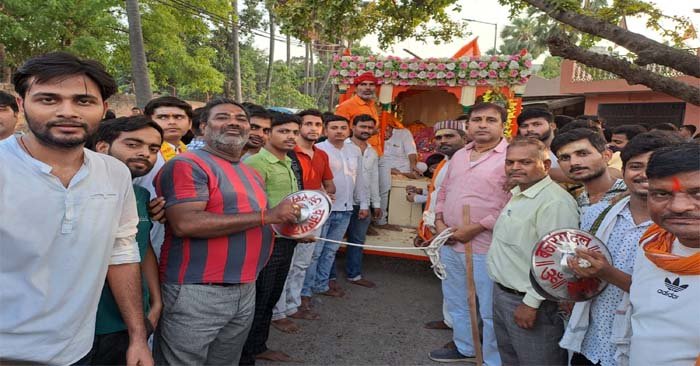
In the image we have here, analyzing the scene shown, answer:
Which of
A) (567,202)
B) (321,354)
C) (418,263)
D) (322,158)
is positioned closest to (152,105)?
(322,158)

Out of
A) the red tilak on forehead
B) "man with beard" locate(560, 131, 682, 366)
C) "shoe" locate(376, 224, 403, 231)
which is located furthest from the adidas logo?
"shoe" locate(376, 224, 403, 231)

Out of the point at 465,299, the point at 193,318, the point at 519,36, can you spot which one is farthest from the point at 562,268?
the point at 519,36

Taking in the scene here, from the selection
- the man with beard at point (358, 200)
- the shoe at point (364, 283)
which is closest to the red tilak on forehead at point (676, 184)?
the man with beard at point (358, 200)

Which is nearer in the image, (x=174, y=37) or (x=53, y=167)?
(x=53, y=167)

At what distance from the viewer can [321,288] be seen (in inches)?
200

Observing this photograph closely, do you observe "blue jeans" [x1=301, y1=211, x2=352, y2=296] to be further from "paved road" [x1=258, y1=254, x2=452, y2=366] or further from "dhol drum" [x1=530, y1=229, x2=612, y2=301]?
"dhol drum" [x1=530, y1=229, x2=612, y2=301]

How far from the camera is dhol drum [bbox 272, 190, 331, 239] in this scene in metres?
2.51

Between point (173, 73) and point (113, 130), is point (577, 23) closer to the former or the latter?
point (113, 130)

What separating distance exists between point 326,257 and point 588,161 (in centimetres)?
307

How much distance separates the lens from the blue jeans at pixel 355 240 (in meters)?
5.45

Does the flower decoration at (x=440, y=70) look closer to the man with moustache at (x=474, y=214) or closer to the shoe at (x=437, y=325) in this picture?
the man with moustache at (x=474, y=214)

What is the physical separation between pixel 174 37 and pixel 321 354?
12834mm

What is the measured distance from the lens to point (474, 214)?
3.37 metres

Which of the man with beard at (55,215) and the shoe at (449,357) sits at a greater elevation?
the man with beard at (55,215)
